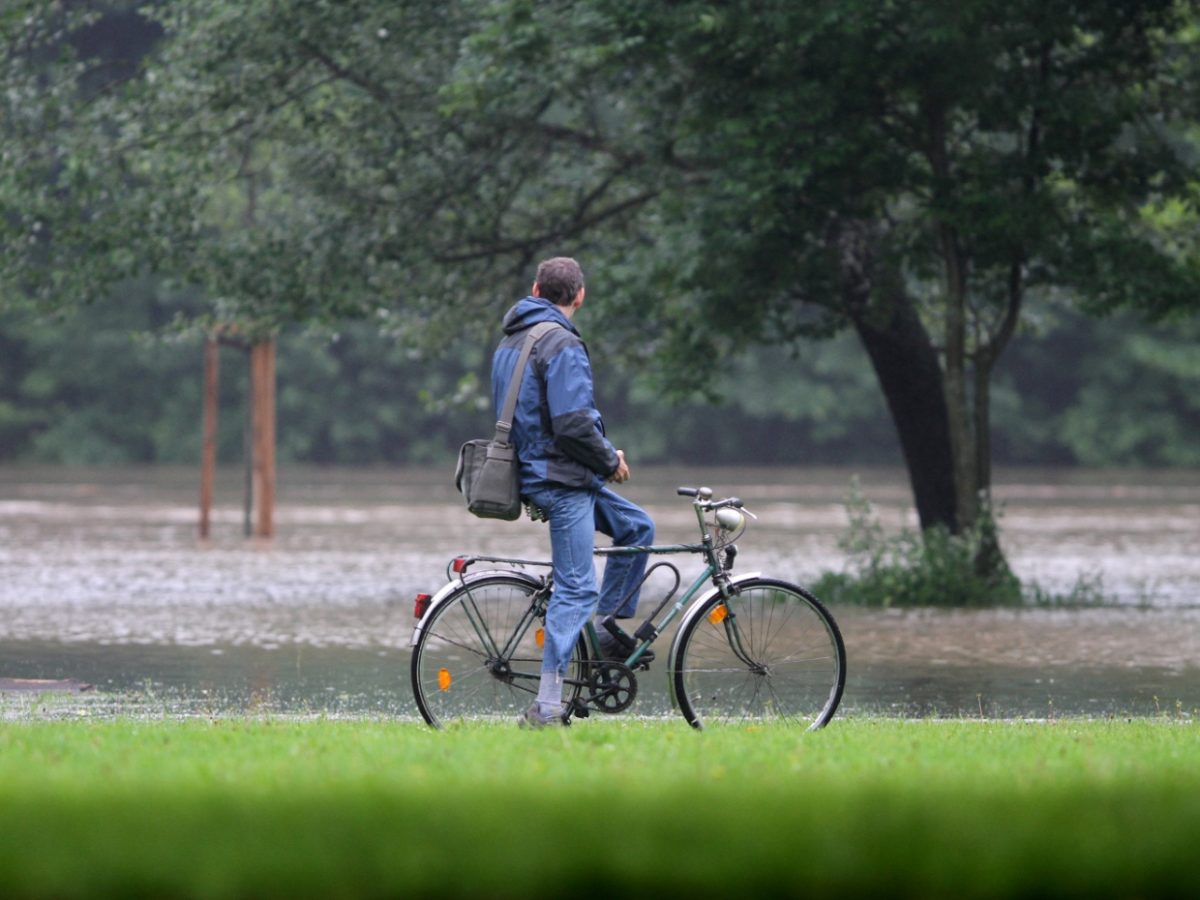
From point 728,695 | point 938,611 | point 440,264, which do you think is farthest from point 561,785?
point 440,264

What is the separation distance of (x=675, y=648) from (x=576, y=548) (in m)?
0.60

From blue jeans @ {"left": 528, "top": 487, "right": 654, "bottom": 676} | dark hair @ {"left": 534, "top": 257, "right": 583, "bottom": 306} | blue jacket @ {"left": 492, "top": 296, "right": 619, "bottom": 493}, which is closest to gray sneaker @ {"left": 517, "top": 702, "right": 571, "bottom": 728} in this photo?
blue jeans @ {"left": 528, "top": 487, "right": 654, "bottom": 676}

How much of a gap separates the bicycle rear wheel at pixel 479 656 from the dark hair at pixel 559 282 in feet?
3.75

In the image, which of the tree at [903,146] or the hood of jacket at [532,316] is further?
the tree at [903,146]

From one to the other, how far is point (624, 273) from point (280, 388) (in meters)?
48.4

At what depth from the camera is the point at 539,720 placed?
8070 millimetres

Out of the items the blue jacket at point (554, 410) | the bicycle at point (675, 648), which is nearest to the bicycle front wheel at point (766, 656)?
the bicycle at point (675, 648)

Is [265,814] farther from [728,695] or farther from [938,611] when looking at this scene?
[938,611]

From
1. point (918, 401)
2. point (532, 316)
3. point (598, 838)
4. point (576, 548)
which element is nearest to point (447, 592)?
point (576, 548)

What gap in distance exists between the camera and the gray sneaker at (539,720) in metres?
8.04

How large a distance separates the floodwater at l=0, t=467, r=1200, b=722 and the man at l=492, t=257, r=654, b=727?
127 cm

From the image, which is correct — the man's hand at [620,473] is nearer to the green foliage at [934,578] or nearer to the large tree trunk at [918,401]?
the green foliage at [934,578]

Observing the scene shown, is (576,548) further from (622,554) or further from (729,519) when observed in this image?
(729,519)

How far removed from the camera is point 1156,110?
1761cm
